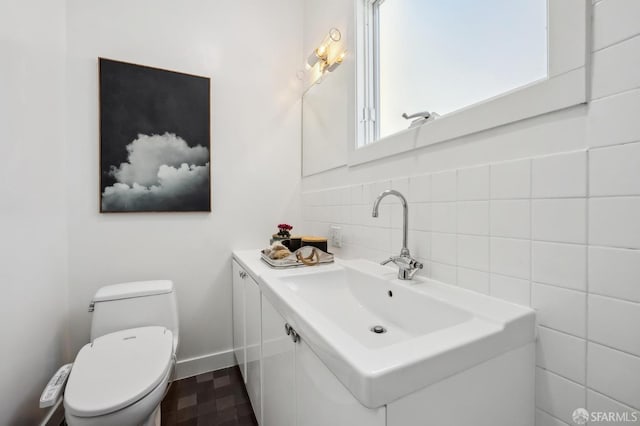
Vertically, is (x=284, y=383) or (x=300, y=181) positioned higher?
(x=300, y=181)

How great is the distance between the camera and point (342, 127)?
1533 mm

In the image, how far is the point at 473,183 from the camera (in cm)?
82

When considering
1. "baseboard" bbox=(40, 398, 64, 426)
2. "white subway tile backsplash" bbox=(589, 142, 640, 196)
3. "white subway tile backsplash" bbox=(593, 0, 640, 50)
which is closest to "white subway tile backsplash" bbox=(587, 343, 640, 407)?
"white subway tile backsplash" bbox=(589, 142, 640, 196)

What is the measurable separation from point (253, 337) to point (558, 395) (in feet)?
3.55

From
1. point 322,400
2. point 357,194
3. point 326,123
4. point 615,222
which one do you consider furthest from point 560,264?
point 326,123

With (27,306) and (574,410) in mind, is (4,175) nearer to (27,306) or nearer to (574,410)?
(27,306)

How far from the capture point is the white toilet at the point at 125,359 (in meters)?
0.87

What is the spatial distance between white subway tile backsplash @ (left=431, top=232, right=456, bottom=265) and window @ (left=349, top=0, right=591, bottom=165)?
340mm

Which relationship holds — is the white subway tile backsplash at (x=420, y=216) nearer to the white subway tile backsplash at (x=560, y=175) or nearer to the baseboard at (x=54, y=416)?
the white subway tile backsplash at (x=560, y=175)

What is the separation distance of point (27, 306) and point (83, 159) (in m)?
0.78

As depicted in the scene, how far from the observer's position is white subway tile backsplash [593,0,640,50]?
54 cm

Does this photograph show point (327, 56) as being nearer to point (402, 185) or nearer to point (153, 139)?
point (402, 185)

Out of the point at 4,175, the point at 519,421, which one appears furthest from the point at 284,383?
the point at 4,175

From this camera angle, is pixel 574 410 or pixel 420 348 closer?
pixel 420 348
